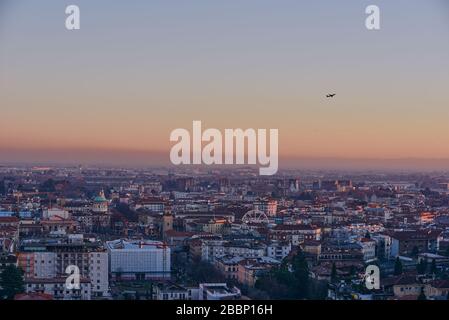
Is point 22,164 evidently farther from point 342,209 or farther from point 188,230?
point 342,209

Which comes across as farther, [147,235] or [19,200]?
[19,200]

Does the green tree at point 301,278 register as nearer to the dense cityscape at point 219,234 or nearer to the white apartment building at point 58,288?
the dense cityscape at point 219,234

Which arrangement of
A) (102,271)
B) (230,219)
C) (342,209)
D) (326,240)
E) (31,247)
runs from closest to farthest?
(102,271) < (31,247) < (326,240) < (230,219) < (342,209)

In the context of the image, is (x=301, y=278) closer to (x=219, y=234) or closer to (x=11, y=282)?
(x=11, y=282)

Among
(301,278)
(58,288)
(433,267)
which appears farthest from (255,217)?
(58,288)

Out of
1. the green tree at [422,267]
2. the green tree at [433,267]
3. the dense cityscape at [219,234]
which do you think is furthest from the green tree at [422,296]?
the green tree at [433,267]

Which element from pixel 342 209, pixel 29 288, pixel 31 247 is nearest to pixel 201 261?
pixel 31 247
